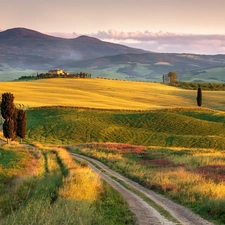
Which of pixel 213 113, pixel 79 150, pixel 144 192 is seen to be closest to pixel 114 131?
pixel 79 150

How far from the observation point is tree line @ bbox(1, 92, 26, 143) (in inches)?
2566

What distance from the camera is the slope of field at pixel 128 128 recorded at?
247 ft

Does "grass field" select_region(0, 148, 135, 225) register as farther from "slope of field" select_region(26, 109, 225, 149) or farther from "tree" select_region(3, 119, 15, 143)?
"slope of field" select_region(26, 109, 225, 149)

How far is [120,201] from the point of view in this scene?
22.2m

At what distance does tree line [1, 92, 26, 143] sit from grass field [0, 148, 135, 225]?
30.3m

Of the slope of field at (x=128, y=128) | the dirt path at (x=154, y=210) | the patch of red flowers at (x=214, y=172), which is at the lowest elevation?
the slope of field at (x=128, y=128)

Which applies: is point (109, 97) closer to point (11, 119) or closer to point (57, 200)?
point (11, 119)

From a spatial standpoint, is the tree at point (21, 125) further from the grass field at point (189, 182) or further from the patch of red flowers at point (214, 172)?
the patch of red flowers at point (214, 172)

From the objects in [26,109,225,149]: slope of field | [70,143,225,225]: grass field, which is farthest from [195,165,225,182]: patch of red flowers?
[26,109,225,149]: slope of field

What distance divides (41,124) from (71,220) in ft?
236

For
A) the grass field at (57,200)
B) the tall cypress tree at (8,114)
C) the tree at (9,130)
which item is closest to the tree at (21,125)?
the tall cypress tree at (8,114)

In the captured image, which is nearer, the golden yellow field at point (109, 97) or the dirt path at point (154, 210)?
the dirt path at point (154, 210)

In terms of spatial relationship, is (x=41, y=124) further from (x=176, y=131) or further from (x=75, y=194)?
(x=75, y=194)

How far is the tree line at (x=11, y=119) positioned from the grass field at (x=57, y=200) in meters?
30.3
